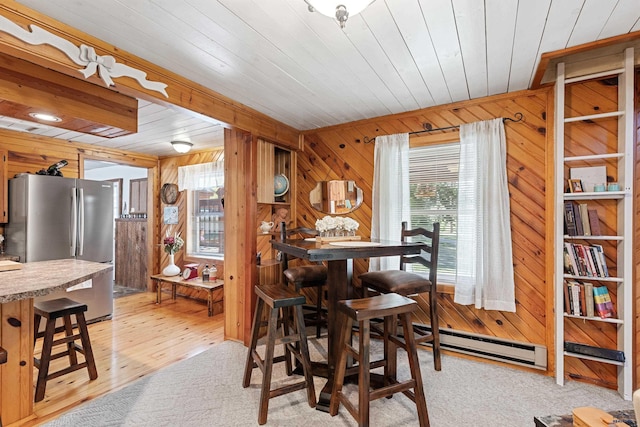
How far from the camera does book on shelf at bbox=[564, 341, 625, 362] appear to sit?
2.02m

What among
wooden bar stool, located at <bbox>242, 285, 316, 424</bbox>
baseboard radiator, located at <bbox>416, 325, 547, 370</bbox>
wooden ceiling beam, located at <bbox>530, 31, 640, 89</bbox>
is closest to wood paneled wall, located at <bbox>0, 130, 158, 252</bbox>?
wooden bar stool, located at <bbox>242, 285, 316, 424</bbox>

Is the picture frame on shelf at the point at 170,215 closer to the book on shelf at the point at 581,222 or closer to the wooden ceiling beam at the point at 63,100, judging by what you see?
the wooden ceiling beam at the point at 63,100

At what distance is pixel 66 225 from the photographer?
3482 mm

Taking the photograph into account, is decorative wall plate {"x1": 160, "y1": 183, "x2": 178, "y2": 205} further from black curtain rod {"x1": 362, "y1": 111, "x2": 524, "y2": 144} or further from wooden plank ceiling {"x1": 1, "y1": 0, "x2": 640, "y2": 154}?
black curtain rod {"x1": 362, "y1": 111, "x2": 524, "y2": 144}

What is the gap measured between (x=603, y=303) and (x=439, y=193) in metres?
1.45

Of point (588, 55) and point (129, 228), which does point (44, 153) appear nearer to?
point (129, 228)

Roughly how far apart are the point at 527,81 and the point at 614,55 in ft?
1.62

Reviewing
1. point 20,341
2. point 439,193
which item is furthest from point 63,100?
point 439,193

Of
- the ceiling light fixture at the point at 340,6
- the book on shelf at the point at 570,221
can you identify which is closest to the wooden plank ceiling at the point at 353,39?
the ceiling light fixture at the point at 340,6

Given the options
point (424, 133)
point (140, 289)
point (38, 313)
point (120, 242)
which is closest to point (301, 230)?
point (424, 133)

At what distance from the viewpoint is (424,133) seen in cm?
296

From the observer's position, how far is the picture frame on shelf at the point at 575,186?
2195 millimetres

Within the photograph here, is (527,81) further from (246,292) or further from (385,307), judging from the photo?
(246,292)

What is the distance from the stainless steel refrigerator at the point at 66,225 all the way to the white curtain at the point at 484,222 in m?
4.14
